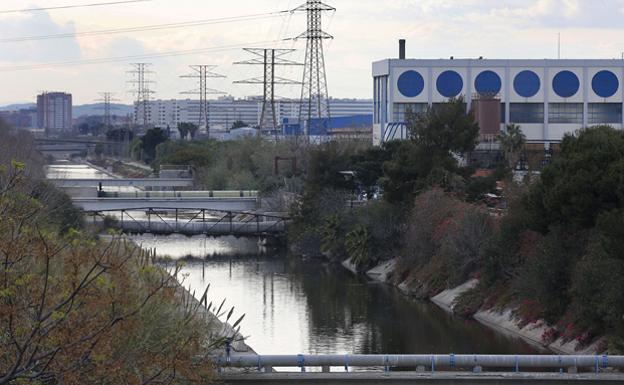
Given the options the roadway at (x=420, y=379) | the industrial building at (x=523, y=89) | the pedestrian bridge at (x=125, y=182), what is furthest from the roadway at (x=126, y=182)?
the roadway at (x=420, y=379)

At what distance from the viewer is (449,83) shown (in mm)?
75875

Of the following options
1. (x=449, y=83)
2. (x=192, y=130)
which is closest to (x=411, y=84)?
(x=449, y=83)

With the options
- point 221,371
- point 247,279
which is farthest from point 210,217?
point 221,371

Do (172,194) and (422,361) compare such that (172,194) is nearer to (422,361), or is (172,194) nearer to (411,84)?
(411,84)

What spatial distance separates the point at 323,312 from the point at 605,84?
1527 inches

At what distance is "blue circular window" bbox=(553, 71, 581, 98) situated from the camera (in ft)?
252

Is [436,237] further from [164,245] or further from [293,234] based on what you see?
[164,245]

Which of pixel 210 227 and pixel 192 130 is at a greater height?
pixel 192 130

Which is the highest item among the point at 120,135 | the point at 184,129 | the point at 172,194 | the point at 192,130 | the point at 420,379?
the point at 184,129

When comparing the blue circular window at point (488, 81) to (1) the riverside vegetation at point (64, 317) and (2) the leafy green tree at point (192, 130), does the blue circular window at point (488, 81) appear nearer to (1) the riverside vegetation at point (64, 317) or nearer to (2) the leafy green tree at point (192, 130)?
(1) the riverside vegetation at point (64, 317)

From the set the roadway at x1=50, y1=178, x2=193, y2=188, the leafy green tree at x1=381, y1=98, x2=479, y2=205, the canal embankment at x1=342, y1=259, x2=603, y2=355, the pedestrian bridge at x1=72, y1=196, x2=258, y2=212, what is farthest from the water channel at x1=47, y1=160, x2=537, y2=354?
the roadway at x1=50, y1=178, x2=193, y2=188

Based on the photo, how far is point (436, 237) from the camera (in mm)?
48250

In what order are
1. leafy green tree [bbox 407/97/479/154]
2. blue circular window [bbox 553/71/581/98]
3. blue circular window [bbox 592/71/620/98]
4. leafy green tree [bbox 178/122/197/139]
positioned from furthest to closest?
leafy green tree [bbox 178/122/197/139], blue circular window [bbox 553/71/581/98], blue circular window [bbox 592/71/620/98], leafy green tree [bbox 407/97/479/154]

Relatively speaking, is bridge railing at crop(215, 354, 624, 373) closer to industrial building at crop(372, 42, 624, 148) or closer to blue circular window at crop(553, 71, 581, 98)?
industrial building at crop(372, 42, 624, 148)
